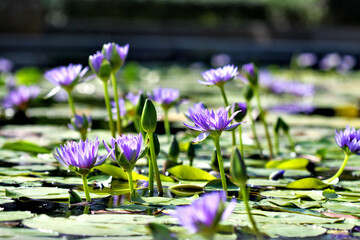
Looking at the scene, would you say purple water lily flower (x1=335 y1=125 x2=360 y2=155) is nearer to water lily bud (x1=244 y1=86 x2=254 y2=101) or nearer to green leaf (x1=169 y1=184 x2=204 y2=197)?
green leaf (x1=169 y1=184 x2=204 y2=197)

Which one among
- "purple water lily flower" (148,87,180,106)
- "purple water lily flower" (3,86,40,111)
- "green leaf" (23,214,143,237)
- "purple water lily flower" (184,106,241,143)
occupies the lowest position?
"green leaf" (23,214,143,237)

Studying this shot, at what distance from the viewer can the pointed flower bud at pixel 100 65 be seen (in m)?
1.45

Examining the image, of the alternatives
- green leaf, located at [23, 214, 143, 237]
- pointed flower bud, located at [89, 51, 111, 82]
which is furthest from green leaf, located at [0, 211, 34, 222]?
pointed flower bud, located at [89, 51, 111, 82]

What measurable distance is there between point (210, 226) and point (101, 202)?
1.80ft

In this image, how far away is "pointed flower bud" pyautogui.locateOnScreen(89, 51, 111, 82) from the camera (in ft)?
4.75

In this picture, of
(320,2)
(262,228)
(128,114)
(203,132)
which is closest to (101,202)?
(203,132)

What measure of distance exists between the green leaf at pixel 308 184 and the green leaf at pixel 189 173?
0.21 m

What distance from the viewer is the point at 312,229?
3.22 feet

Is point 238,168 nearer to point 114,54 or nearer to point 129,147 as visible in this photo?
point 129,147

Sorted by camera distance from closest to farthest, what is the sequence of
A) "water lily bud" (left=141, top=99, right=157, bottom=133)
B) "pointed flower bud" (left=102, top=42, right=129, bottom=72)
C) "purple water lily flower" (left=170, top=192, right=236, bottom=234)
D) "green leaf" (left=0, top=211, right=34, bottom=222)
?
"purple water lily flower" (left=170, top=192, right=236, bottom=234) → "green leaf" (left=0, top=211, right=34, bottom=222) → "water lily bud" (left=141, top=99, right=157, bottom=133) → "pointed flower bud" (left=102, top=42, right=129, bottom=72)

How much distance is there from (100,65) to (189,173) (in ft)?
1.22

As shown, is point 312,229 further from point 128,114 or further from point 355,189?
point 128,114

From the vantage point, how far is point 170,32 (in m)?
9.28

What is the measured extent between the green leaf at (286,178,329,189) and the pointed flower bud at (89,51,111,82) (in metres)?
0.56
